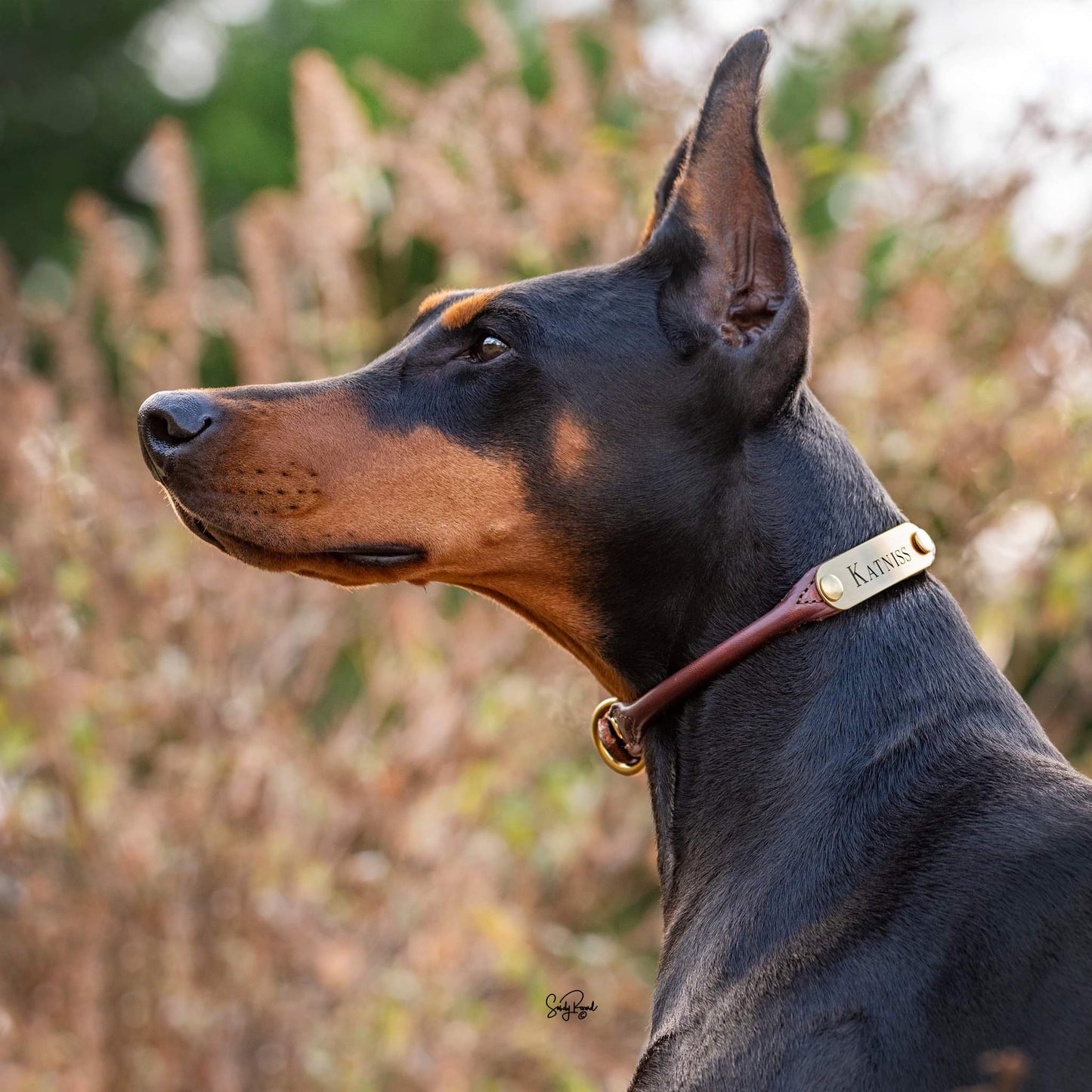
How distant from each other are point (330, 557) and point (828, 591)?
3.14 feet

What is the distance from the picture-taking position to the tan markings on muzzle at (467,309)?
2736 millimetres

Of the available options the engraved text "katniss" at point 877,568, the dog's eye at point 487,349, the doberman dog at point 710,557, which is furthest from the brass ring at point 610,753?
the dog's eye at point 487,349

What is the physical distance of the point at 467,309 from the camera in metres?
2.75

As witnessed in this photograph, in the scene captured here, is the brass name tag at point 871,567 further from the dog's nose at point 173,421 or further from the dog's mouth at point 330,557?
the dog's nose at point 173,421

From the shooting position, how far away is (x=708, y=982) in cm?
220

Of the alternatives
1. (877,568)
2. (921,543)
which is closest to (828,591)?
(877,568)

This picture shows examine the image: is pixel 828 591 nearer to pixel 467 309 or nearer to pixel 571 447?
pixel 571 447

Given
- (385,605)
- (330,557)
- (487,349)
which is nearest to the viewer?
(330,557)

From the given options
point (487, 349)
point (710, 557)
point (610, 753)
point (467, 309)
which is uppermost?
point (467, 309)

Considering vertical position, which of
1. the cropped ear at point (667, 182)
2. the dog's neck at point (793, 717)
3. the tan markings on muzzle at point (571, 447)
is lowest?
the dog's neck at point (793, 717)

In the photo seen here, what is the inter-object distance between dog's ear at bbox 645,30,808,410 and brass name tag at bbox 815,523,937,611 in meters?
0.34

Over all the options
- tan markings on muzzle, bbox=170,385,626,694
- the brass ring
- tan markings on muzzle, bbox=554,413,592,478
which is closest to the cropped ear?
tan markings on muzzle, bbox=554,413,592,478

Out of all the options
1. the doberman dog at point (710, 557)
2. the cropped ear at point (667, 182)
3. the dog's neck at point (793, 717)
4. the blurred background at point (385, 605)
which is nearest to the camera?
the doberman dog at point (710, 557)

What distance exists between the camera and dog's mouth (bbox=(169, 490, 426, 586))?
258 cm
